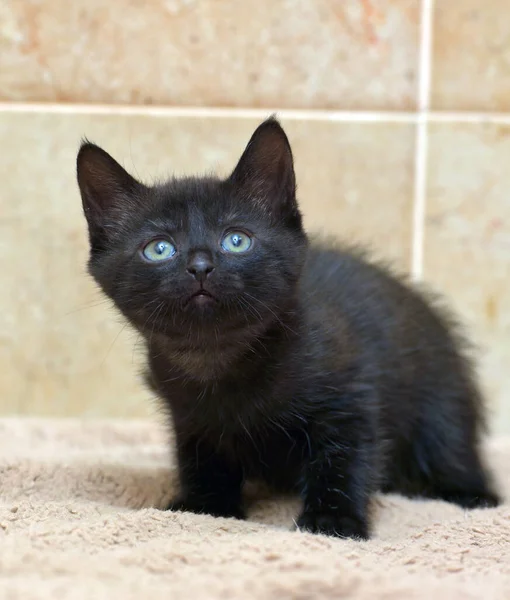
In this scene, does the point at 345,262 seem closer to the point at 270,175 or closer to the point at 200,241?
the point at 270,175

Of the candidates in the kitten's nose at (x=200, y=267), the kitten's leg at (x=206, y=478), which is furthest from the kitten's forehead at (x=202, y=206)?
the kitten's leg at (x=206, y=478)

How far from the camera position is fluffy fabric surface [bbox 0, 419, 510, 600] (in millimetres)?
831

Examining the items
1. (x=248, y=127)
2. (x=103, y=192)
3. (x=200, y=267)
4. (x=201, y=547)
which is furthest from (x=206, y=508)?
(x=248, y=127)

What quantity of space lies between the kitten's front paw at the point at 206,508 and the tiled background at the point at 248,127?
1.95 feet

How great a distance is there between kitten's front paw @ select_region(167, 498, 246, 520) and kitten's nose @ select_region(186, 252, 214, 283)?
17.2 inches

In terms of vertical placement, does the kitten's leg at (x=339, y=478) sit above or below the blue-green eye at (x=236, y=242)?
below

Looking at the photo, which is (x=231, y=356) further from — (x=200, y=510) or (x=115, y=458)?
(x=115, y=458)

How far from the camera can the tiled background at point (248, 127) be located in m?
1.89

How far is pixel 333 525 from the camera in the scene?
47.2 inches

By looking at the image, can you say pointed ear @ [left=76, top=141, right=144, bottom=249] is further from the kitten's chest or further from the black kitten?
the kitten's chest

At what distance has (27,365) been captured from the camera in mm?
1967

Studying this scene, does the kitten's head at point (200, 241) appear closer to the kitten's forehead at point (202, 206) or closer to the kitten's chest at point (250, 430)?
the kitten's forehead at point (202, 206)

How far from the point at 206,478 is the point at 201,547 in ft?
1.32

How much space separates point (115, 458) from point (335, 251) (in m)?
0.64
